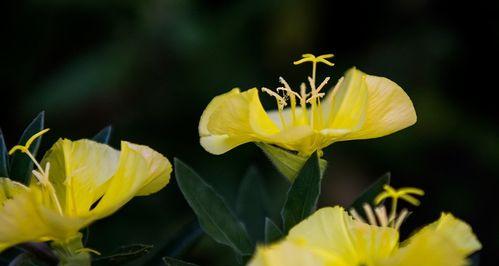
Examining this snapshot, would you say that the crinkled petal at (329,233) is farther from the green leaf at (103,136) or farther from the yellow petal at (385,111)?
the green leaf at (103,136)

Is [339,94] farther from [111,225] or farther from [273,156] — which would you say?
[111,225]

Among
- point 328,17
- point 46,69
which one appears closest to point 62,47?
point 46,69

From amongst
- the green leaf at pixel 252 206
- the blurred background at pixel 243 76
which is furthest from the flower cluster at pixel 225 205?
the blurred background at pixel 243 76

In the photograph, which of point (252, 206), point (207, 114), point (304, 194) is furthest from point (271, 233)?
point (252, 206)

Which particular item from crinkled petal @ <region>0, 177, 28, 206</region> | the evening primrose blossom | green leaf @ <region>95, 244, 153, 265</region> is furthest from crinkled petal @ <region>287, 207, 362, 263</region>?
crinkled petal @ <region>0, 177, 28, 206</region>

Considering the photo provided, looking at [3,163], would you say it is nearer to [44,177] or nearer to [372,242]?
[44,177]

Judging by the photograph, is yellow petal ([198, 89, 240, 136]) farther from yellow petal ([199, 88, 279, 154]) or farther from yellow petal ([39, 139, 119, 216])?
yellow petal ([39, 139, 119, 216])
